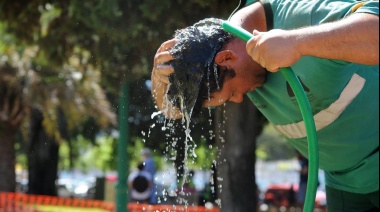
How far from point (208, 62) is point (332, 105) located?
15.8 inches

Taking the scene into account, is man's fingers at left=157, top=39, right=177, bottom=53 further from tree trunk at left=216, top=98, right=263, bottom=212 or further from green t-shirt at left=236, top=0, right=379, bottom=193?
tree trunk at left=216, top=98, right=263, bottom=212

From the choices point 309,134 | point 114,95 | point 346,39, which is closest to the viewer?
point 346,39

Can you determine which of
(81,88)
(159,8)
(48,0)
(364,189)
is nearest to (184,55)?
(364,189)


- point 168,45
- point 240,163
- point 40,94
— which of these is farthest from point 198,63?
point 40,94

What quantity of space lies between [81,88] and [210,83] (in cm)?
1340

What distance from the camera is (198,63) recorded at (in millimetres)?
2129

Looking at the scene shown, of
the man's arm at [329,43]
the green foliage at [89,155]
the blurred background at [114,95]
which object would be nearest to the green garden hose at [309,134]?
the man's arm at [329,43]

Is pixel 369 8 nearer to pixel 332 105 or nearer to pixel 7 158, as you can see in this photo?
pixel 332 105

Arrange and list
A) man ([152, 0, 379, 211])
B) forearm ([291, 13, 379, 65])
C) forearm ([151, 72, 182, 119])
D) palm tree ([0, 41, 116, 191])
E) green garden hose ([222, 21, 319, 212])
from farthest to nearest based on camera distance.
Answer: palm tree ([0, 41, 116, 191])
forearm ([151, 72, 182, 119])
man ([152, 0, 379, 211])
green garden hose ([222, 21, 319, 212])
forearm ([291, 13, 379, 65])

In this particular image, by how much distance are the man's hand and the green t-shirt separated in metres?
0.27

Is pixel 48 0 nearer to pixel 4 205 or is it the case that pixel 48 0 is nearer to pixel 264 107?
pixel 4 205

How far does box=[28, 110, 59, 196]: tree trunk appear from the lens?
21781 mm

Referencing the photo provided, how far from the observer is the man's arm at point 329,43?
1.73 m

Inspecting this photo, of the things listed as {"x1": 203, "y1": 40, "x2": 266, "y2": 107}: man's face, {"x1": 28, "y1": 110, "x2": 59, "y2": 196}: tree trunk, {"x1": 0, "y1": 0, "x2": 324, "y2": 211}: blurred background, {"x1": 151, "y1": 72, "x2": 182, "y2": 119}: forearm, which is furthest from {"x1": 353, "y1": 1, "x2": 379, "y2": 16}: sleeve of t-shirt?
{"x1": 28, "y1": 110, "x2": 59, "y2": 196}: tree trunk
